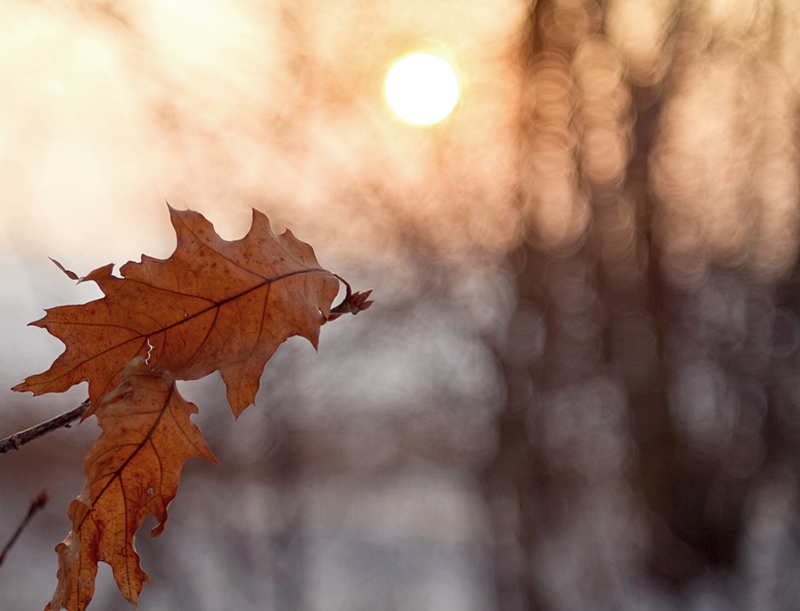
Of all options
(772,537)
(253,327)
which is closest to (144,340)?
(253,327)

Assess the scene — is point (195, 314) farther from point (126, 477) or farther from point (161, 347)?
point (126, 477)

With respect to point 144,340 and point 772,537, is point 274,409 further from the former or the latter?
point 772,537

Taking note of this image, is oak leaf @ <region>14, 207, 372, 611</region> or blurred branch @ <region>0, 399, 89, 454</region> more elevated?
oak leaf @ <region>14, 207, 372, 611</region>

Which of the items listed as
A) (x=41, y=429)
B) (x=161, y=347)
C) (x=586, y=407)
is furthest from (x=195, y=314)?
(x=586, y=407)

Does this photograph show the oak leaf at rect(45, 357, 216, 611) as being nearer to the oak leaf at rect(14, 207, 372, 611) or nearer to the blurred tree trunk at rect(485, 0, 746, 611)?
the oak leaf at rect(14, 207, 372, 611)

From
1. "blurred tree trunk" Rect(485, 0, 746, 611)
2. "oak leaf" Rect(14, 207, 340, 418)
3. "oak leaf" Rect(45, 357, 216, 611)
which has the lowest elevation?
"oak leaf" Rect(45, 357, 216, 611)

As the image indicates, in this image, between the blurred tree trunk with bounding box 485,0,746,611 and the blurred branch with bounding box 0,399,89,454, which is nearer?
the blurred branch with bounding box 0,399,89,454

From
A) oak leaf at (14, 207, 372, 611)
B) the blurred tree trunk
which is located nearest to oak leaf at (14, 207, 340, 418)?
oak leaf at (14, 207, 372, 611)
